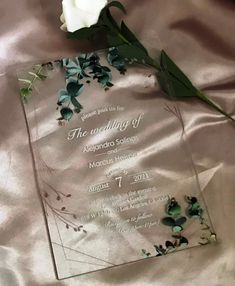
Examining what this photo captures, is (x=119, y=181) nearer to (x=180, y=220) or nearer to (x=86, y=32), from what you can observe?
(x=180, y=220)

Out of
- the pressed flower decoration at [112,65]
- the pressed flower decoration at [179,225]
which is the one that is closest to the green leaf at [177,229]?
the pressed flower decoration at [179,225]

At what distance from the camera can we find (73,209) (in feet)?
2.20

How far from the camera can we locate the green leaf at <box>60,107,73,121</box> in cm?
72

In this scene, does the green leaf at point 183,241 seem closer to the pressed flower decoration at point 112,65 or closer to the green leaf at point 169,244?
the green leaf at point 169,244

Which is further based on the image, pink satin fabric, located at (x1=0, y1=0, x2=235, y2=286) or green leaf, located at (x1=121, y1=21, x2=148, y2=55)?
green leaf, located at (x1=121, y1=21, x2=148, y2=55)

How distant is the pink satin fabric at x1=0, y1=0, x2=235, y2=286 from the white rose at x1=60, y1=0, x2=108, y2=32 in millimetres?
67

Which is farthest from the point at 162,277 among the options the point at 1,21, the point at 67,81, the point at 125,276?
the point at 1,21

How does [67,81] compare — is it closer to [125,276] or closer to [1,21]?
[1,21]

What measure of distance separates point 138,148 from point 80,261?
145mm

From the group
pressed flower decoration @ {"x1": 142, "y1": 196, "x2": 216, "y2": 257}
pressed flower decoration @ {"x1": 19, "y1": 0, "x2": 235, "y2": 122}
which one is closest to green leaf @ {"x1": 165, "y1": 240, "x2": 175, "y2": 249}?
pressed flower decoration @ {"x1": 142, "y1": 196, "x2": 216, "y2": 257}

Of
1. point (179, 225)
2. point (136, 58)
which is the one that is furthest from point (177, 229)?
point (136, 58)

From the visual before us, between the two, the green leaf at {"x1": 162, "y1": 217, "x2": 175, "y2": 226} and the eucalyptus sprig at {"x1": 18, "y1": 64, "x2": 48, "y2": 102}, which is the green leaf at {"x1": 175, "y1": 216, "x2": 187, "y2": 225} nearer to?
the green leaf at {"x1": 162, "y1": 217, "x2": 175, "y2": 226}

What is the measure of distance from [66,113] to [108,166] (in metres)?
0.08

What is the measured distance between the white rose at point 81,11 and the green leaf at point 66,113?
9cm
